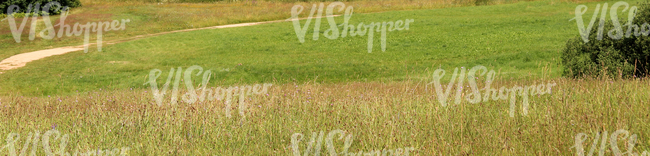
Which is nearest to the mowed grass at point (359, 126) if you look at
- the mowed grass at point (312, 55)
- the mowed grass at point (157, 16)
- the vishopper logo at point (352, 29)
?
the mowed grass at point (312, 55)

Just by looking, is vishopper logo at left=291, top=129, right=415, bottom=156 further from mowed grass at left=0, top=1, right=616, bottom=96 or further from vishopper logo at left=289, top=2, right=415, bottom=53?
vishopper logo at left=289, top=2, right=415, bottom=53

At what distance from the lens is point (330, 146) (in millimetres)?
4562

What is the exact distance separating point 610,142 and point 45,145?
5.03 m

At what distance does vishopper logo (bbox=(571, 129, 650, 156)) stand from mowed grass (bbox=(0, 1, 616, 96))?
10.0m

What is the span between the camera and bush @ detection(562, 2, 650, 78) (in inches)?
445

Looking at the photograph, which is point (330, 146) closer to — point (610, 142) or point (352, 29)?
point (610, 142)

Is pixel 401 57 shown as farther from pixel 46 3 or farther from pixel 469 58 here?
pixel 46 3

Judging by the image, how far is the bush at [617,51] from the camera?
11.3 meters

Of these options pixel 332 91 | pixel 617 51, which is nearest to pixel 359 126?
pixel 332 91

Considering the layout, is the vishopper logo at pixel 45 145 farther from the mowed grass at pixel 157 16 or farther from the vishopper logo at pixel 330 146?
the mowed grass at pixel 157 16

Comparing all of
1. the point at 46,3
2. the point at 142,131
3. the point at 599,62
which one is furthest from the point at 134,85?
Answer: the point at 46,3

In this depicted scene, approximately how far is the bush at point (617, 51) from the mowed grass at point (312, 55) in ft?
4.66

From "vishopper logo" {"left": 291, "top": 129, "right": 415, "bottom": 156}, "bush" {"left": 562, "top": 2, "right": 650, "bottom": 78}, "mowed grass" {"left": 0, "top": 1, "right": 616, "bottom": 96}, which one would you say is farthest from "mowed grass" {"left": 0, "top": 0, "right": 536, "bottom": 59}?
"vishopper logo" {"left": 291, "top": 129, "right": 415, "bottom": 156}

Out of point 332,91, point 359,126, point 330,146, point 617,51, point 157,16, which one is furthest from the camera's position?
point 157,16
